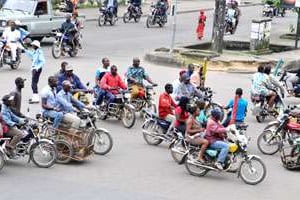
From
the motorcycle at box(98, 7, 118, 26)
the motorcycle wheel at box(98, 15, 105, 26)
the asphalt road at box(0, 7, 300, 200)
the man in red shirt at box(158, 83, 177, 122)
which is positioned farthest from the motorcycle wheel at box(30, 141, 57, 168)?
the motorcycle wheel at box(98, 15, 105, 26)

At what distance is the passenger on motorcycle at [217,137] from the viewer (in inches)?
516

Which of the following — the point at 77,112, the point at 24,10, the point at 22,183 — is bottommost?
the point at 22,183

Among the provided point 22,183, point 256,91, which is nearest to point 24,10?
point 256,91

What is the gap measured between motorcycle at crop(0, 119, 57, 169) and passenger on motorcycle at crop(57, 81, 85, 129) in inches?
28.6

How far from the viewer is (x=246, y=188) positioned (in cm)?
1281

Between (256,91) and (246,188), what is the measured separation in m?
6.03

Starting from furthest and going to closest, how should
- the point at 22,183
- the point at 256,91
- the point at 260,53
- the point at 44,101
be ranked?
the point at 260,53
the point at 256,91
the point at 44,101
the point at 22,183

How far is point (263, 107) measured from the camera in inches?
725

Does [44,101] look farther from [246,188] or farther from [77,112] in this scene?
[246,188]

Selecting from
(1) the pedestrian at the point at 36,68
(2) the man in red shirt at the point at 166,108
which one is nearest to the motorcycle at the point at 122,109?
(2) the man in red shirt at the point at 166,108

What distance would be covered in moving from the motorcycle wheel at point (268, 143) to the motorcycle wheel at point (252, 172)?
2253 mm

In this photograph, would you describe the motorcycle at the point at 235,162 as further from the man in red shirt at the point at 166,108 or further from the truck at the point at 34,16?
the truck at the point at 34,16

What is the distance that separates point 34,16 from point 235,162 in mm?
18385

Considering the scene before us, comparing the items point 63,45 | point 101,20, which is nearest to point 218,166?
point 63,45
